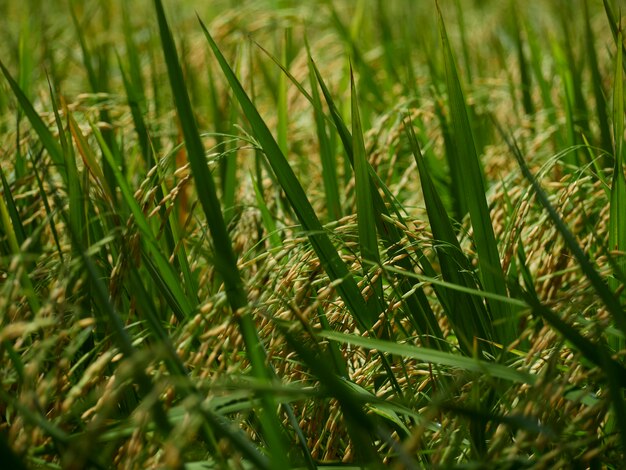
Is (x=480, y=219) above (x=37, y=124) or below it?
below

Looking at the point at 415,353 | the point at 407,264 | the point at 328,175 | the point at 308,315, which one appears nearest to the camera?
the point at 415,353

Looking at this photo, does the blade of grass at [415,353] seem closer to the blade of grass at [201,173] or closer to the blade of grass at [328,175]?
the blade of grass at [201,173]

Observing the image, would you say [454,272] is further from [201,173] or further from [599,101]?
[599,101]

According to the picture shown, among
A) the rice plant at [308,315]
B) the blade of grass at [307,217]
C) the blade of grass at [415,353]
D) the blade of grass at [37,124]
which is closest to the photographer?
the rice plant at [308,315]

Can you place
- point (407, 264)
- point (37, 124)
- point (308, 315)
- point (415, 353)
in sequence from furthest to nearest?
point (37, 124)
point (407, 264)
point (308, 315)
point (415, 353)

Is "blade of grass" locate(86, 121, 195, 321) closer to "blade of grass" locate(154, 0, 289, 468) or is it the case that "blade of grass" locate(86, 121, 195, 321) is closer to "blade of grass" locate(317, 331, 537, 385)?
"blade of grass" locate(154, 0, 289, 468)

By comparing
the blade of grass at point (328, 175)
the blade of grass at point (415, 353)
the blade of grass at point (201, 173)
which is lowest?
the blade of grass at point (415, 353)

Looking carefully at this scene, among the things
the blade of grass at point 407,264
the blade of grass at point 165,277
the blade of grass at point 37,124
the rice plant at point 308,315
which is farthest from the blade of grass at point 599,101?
the blade of grass at point 37,124

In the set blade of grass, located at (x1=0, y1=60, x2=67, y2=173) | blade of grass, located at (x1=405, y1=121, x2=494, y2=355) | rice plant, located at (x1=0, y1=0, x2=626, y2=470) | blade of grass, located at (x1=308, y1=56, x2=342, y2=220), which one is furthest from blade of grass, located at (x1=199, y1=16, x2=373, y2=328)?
blade of grass, located at (x1=308, y1=56, x2=342, y2=220)

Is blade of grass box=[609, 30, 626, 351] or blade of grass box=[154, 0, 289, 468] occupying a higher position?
blade of grass box=[154, 0, 289, 468]

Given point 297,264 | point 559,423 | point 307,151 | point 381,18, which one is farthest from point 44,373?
point 381,18

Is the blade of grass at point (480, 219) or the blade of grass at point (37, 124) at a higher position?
the blade of grass at point (37, 124)

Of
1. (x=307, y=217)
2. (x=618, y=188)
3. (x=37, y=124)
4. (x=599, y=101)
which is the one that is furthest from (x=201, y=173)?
(x=599, y=101)

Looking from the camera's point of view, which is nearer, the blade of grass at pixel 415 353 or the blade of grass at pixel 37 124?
the blade of grass at pixel 415 353
